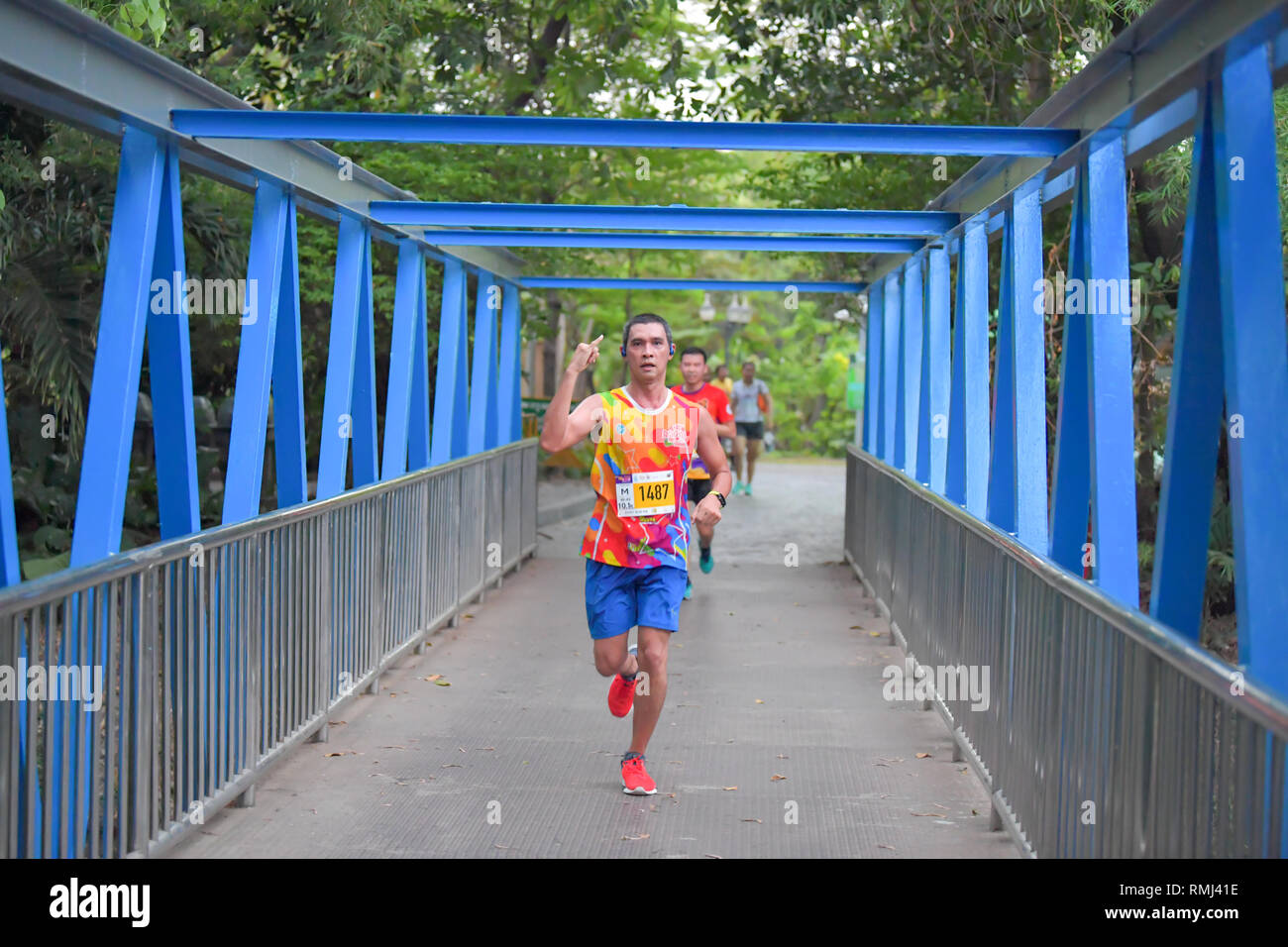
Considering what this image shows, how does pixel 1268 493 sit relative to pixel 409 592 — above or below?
above

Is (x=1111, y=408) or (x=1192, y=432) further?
(x=1111, y=408)

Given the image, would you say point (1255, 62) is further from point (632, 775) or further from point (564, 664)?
point (564, 664)

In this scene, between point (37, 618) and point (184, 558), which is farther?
point (184, 558)

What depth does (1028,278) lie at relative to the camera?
768 centimetres

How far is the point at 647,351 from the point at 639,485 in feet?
1.74

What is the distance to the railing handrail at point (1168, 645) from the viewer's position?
9.84 feet

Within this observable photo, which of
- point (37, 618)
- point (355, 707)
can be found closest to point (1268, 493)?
point (37, 618)

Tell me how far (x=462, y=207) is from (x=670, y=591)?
4.16 metres

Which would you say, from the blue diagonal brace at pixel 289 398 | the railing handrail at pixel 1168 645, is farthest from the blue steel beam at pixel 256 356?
the railing handrail at pixel 1168 645

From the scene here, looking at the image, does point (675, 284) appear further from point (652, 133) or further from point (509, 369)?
point (652, 133)

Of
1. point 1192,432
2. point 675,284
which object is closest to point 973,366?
point 1192,432

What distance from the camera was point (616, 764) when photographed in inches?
271

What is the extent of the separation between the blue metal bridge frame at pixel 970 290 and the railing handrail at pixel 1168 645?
0.50 ft

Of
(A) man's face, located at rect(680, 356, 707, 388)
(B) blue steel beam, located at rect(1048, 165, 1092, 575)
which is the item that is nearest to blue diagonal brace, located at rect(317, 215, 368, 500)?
(A) man's face, located at rect(680, 356, 707, 388)
